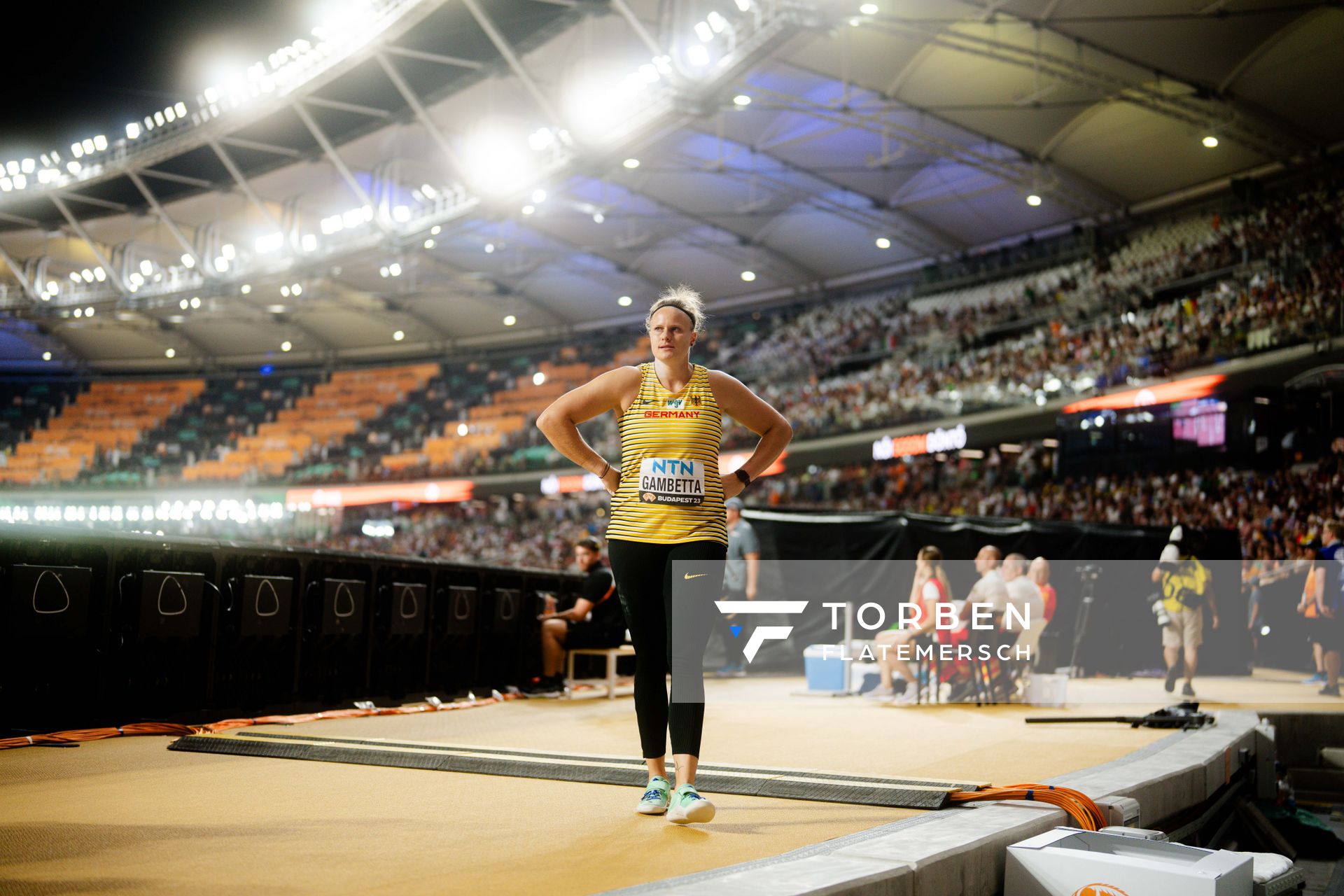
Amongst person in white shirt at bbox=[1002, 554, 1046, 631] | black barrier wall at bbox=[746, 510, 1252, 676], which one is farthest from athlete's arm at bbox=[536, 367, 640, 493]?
black barrier wall at bbox=[746, 510, 1252, 676]

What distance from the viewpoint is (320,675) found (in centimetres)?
704

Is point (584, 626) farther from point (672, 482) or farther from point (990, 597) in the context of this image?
point (672, 482)

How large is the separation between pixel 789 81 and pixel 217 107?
551 inches

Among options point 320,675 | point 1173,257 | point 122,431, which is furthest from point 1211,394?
point 122,431

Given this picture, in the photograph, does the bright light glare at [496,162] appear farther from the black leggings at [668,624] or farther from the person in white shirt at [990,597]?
the black leggings at [668,624]

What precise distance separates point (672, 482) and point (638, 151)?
19018 mm

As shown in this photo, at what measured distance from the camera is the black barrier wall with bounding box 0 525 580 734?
501cm

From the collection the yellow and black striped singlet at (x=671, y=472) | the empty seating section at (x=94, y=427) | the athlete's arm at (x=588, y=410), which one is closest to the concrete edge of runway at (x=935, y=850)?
the yellow and black striped singlet at (x=671, y=472)

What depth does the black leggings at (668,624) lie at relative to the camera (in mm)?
3117

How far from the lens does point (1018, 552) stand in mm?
12125

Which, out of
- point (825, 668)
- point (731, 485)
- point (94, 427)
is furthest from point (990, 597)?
point (94, 427)

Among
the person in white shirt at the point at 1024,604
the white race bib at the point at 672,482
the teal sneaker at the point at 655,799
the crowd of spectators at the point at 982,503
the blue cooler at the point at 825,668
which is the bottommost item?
the blue cooler at the point at 825,668

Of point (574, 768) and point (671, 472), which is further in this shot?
point (574, 768)

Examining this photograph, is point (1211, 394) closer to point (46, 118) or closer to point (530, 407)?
point (530, 407)
